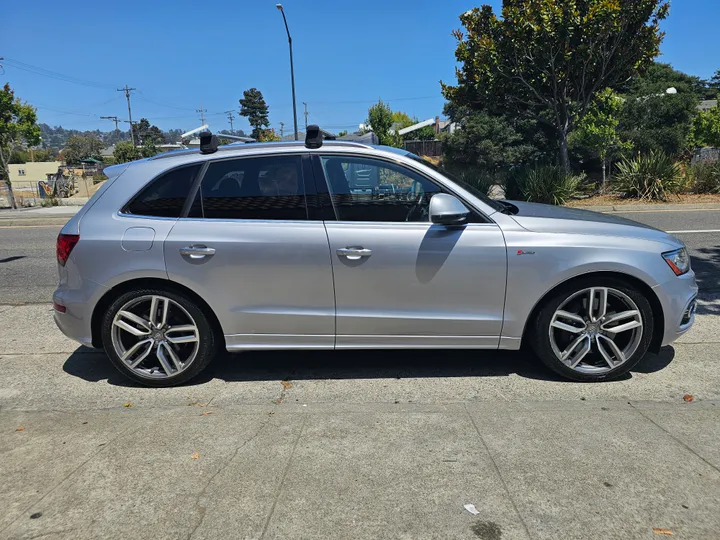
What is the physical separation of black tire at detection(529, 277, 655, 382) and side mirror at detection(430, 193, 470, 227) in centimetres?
85

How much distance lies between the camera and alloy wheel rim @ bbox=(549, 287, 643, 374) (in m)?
3.83

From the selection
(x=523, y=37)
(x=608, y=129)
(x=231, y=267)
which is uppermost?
(x=523, y=37)

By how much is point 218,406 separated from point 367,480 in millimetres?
1387

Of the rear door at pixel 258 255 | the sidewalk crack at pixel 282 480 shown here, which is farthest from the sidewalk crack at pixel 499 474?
the rear door at pixel 258 255

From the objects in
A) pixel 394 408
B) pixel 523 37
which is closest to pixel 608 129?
pixel 523 37

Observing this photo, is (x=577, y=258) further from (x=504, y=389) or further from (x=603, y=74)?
(x=603, y=74)

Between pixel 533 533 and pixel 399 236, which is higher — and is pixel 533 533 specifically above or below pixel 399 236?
below

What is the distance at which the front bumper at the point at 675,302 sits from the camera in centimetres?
382

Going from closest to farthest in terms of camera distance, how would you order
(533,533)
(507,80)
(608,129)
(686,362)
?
(533,533), (686,362), (507,80), (608,129)

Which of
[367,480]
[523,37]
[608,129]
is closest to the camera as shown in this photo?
[367,480]

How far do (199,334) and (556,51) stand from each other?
44.1 ft

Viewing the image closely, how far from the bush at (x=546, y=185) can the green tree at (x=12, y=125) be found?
23159mm

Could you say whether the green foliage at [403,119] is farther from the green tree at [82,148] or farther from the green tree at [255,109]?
the green tree at [82,148]

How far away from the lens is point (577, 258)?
3740 millimetres
